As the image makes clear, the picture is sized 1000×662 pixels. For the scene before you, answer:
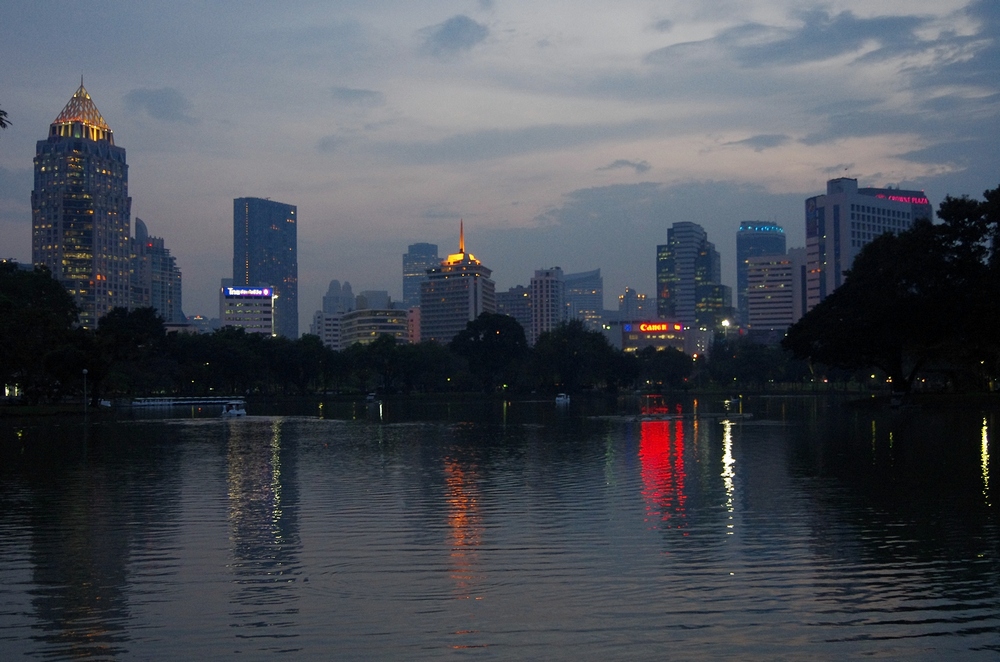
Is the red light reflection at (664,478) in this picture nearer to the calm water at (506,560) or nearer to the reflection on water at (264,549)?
the calm water at (506,560)

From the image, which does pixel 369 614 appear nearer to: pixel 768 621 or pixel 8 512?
pixel 768 621

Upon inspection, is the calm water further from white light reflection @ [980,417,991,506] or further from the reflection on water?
white light reflection @ [980,417,991,506]

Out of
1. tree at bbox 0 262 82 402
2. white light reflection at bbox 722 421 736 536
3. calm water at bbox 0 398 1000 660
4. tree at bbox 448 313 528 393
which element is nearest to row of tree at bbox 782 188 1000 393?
white light reflection at bbox 722 421 736 536

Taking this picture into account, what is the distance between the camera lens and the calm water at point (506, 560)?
9.48m

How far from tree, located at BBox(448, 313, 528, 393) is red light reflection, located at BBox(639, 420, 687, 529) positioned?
366ft

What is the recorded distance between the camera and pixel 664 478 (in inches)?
930

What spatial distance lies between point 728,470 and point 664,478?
260 cm

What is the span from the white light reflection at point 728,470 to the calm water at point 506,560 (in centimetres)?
12

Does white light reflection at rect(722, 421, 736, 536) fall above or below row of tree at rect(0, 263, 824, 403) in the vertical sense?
below

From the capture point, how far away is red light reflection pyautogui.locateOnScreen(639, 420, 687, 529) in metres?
17.3

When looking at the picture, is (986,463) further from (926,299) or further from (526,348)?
(526,348)

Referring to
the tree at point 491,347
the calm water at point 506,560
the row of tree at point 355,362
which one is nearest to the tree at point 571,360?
the row of tree at point 355,362

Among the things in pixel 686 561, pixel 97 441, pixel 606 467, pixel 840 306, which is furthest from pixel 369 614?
pixel 840 306

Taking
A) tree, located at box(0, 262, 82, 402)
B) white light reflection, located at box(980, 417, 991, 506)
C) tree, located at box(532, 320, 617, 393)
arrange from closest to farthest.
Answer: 1. white light reflection, located at box(980, 417, 991, 506)
2. tree, located at box(0, 262, 82, 402)
3. tree, located at box(532, 320, 617, 393)
